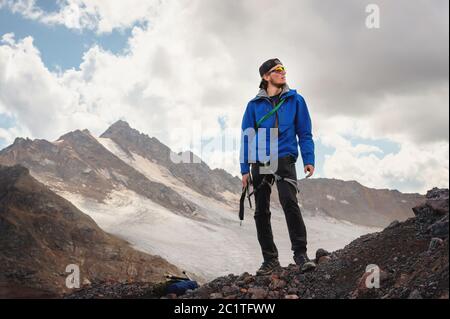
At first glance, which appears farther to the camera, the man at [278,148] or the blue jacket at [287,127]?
the blue jacket at [287,127]

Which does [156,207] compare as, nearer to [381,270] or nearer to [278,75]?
[278,75]

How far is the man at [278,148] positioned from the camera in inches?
269

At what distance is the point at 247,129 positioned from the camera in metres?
7.33

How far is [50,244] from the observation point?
37.9 meters

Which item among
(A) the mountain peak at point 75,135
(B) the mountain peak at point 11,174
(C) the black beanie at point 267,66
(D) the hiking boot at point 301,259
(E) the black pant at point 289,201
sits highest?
(A) the mountain peak at point 75,135

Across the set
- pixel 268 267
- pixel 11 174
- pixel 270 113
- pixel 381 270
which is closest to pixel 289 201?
pixel 268 267

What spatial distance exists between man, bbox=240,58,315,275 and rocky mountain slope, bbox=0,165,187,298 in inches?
608

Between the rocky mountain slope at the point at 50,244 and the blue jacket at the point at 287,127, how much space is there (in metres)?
15.7

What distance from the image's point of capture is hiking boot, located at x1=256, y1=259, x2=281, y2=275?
22.8ft

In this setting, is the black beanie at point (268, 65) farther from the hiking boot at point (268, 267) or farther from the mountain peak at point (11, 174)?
the mountain peak at point (11, 174)

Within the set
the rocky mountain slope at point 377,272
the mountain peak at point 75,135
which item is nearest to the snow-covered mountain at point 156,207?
the mountain peak at point 75,135
